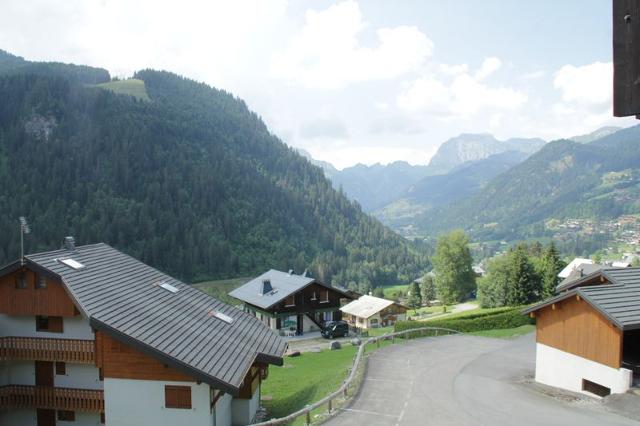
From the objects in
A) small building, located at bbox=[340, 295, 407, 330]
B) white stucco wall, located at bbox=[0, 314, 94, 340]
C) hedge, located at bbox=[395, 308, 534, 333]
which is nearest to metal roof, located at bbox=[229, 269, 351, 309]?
hedge, located at bbox=[395, 308, 534, 333]

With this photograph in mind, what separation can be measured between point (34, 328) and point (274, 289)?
1610 inches

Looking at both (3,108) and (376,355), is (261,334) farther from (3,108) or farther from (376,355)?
(3,108)

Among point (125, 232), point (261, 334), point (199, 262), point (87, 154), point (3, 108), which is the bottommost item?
point (199, 262)

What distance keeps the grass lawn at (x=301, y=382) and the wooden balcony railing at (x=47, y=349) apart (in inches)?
369

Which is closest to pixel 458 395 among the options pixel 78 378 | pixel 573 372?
pixel 573 372

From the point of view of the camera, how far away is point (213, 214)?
186m

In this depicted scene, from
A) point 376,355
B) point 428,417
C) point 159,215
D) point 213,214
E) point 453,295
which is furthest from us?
point 213,214

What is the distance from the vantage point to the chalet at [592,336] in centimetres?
2189

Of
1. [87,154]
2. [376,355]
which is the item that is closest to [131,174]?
[87,154]

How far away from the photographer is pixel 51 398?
23.5 m

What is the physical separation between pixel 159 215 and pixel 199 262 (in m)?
26.0

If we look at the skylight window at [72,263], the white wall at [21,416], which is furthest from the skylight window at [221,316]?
the white wall at [21,416]

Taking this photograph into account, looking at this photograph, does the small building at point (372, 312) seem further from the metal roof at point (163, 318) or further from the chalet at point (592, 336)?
the chalet at point (592, 336)

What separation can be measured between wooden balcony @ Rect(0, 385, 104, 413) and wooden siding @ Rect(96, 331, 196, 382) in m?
2.90
